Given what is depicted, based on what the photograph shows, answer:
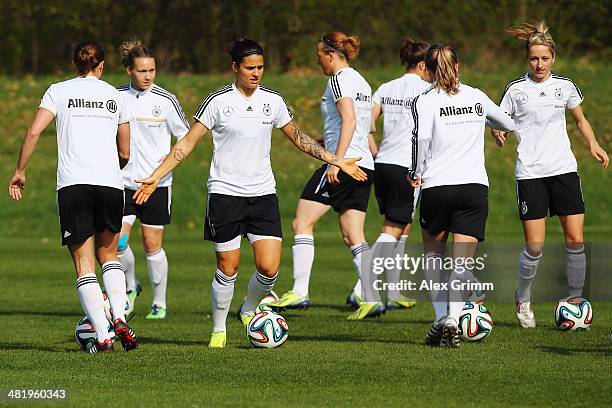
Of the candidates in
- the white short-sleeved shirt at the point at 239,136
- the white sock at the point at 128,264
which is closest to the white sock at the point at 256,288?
the white short-sleeved shirt at the point at 239,136

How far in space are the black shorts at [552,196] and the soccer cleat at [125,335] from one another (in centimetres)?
373

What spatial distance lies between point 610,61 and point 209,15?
13.1 meters

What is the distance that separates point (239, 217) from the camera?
33.5 feet

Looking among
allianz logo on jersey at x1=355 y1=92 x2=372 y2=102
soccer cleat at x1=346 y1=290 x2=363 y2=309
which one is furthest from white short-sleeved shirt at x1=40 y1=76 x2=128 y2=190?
soccer cleat at x1=346 y1=290 x2=363 y2=309

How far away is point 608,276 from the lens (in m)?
16.4

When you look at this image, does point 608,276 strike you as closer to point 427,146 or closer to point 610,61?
point 427,146

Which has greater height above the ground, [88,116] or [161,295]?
[88,116]

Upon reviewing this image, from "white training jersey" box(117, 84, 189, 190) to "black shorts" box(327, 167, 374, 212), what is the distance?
5.29 feet

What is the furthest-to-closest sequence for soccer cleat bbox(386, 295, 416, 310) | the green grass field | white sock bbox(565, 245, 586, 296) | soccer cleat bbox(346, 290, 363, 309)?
soccer cleat bbox(386, 295, 416, 310) → soccer cleat bbox(346, 290, 363, 309) → white sock bbox(565, 245, 586, 296) → the green grass field

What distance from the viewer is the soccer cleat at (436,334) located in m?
10.2

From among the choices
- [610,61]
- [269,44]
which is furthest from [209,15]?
[610,61]

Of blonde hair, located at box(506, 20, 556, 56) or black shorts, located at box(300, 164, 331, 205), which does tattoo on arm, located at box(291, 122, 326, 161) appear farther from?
black shorts, located at box(300, 164, 331, 205)

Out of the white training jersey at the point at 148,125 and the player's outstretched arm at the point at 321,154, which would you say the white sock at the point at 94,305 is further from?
the white training jersey at the point at 148,125

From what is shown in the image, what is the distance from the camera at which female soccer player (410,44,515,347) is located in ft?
33.2
